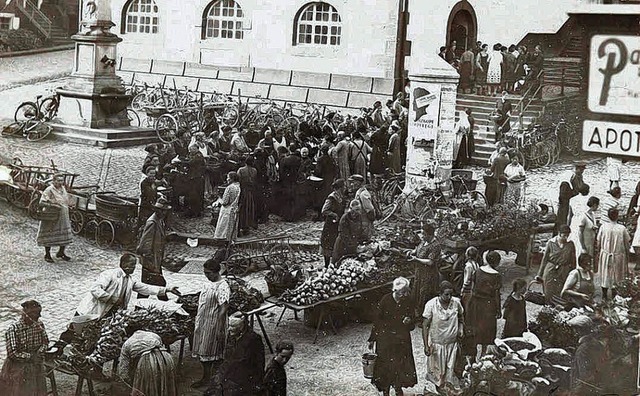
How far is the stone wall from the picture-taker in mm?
8375

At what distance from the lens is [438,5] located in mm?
7770

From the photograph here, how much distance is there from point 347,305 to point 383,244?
2.01 ft

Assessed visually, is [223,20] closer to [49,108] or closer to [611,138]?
[49,108]

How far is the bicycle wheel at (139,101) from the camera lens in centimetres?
947

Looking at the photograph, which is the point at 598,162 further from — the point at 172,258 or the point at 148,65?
the point at 148,65

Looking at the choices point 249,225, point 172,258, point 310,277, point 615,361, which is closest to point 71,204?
point 172,258

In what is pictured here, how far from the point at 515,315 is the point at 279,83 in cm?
343

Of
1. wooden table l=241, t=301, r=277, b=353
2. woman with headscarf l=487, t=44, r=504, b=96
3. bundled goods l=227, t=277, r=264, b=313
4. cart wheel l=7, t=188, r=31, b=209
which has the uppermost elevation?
woman with headscarf l=487, t=44, r=504, b=96

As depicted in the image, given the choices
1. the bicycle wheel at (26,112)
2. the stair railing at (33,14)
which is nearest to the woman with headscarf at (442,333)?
the bicycle wheel at (26,112)

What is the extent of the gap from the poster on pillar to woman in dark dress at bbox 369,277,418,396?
139 centimetres

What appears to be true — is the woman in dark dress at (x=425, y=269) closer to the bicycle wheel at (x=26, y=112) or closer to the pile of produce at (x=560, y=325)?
the pile of produce at (x=560, y=325)

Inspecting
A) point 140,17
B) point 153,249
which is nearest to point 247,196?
point 153,249

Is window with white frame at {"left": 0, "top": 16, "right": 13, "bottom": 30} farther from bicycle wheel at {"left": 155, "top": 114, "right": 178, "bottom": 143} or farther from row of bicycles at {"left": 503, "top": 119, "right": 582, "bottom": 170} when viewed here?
row of bicycles at {"left": 503, "top": 119, "right": 582, "bottom": 170}

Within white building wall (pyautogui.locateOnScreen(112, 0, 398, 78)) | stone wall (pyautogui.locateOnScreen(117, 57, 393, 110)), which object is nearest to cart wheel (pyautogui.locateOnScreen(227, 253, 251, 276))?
stone wall (pyautogui.locateOnScreen(117, 57, 393, 110))
